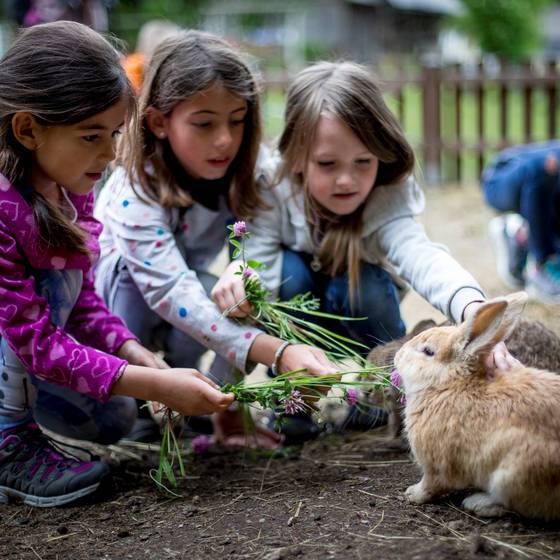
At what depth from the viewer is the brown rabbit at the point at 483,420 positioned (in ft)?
6.42

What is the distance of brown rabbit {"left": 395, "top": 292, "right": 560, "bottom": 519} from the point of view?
1956 millimetres

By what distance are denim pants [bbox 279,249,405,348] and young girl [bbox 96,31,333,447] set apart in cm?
30

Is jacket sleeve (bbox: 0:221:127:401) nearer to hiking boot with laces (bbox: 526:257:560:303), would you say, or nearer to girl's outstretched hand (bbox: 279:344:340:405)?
girl's outstretched hand (bbox: 279:344:340:405)

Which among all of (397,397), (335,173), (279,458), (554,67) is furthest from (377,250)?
(554,67)

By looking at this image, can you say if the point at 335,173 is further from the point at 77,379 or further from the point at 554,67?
the point at 554,67

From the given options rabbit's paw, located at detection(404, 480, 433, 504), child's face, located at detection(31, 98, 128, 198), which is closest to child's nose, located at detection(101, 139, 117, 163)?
child's face, located at detection(31, 98, 128, 198)

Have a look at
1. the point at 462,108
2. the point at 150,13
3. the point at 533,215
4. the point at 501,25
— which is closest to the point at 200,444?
the point at 533,215

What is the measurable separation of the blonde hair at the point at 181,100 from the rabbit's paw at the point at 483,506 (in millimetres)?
1390

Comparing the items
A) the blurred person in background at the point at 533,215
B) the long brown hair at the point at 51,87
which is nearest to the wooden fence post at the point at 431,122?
the blurred person in background at the point at 533,215

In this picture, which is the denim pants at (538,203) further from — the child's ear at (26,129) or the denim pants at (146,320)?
the child's ear at (26,129)

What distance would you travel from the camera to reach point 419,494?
222cm

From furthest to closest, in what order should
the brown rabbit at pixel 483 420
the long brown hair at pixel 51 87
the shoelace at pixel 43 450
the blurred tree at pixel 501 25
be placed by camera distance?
the blurred tree at pixel 501 25
the shoelace at pixel 43 450
the long brown hair at pixel 51 87
the brown rabbit at pixel 483 420

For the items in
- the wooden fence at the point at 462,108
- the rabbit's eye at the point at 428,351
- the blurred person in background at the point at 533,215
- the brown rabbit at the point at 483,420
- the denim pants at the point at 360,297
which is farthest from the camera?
Result: the wooden fence at the point at 462,108

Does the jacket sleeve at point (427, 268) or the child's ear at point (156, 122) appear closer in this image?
the jacket sleeve at point (427, 268)
